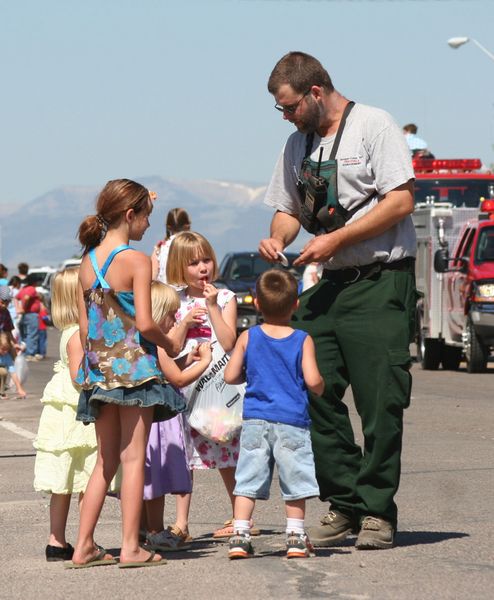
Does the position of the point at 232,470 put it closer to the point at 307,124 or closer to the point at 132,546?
the point at 132,546

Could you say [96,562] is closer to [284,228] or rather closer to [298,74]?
[284,228]

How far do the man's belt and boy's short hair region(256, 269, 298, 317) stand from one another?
0.53 meters

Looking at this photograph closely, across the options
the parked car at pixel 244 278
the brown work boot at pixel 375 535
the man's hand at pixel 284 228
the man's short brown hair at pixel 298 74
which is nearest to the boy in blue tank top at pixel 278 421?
the brown work boot at pixel 375 535

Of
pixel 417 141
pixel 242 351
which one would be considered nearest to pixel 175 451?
pixel 242 351

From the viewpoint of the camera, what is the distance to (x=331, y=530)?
777cm

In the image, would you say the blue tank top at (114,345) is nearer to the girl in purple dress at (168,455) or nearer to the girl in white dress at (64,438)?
the girl in white dress at (64,438)

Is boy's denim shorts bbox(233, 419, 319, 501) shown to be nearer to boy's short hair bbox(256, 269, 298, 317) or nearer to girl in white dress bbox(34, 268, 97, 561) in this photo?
boy's short hair bbox(256, 269, 298, 317)

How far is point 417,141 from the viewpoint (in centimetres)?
3169

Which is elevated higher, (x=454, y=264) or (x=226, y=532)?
(x=454, y=264)

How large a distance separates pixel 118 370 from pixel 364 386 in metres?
1.25

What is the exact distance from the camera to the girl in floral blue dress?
7.13 metres

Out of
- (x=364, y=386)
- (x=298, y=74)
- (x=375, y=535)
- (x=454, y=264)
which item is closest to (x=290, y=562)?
(x=375, y=535)

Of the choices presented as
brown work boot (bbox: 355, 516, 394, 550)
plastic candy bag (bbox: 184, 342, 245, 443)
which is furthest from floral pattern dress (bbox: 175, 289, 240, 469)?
brown work boot (bbox: 355, 516, 394, 550)

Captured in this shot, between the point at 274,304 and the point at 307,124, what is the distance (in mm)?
888
